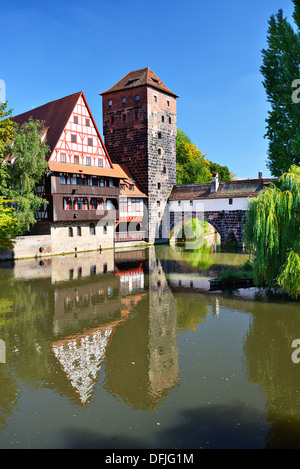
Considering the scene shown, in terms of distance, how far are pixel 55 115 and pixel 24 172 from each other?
840cm

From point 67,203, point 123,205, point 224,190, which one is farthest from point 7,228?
point 224,190

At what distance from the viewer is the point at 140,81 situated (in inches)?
1608

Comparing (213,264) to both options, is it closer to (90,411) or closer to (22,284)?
(22,284)

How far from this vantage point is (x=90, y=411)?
7168 millimetres

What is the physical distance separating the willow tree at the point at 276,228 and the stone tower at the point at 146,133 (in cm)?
2629


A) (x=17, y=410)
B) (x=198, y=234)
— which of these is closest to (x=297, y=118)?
(x=17, y=410)

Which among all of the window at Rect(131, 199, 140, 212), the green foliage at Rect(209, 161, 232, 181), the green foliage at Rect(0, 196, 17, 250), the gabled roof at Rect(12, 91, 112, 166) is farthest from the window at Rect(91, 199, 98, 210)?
the green foliage at Rect(209, 161, 232, 181)

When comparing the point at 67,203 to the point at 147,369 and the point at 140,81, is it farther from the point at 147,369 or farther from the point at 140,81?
the point at 147,369

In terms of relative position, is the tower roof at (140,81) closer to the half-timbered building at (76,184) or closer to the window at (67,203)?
the half-timbered building at (76,184)

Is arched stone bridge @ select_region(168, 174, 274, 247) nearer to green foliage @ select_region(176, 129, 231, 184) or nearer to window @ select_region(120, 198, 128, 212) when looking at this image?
window @ select_region(120, 198, 128, 212)

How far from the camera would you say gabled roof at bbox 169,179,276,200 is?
3666cm

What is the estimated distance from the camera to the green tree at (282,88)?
19281 millimetres

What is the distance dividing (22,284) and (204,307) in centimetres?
993

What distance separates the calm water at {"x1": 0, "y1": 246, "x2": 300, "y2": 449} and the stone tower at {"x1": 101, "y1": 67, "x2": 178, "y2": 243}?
82.8ft
